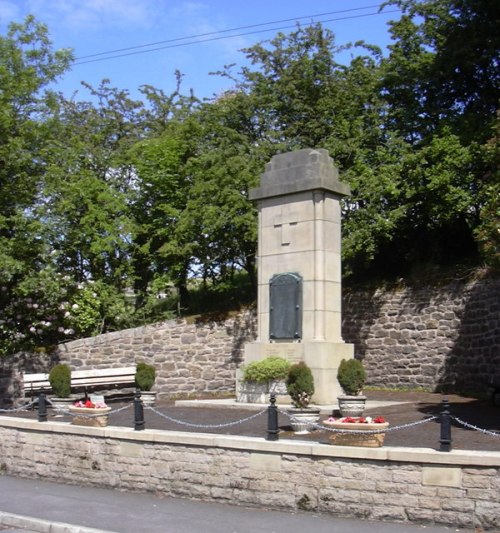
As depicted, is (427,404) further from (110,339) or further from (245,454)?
(110,339)

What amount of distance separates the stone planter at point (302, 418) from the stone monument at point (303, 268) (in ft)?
11.2

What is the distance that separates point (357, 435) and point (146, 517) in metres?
2.90

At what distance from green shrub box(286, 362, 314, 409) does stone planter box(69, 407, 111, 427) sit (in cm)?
310

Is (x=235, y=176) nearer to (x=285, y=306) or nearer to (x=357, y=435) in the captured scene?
(x=285, y=306)

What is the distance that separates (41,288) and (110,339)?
2.65 metres

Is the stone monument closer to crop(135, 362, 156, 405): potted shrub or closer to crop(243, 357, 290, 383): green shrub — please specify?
crop(243, 357, 290, 383): green shrub

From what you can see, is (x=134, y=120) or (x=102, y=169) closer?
(x=102, y=169)

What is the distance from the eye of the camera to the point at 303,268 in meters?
16.2

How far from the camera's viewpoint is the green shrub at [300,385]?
12.2 meters

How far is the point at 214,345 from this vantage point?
890 inches

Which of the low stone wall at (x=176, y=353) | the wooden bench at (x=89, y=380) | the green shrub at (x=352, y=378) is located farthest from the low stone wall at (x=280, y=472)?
the low stone wall at (x=176, y=353)

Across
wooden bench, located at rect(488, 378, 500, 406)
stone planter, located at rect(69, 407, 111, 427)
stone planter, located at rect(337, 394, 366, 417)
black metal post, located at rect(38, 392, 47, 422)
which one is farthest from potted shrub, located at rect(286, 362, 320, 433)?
wooden bench, located at rect(488, 378, 500, 406)

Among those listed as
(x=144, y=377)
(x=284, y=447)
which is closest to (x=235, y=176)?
(x=144, y=377)

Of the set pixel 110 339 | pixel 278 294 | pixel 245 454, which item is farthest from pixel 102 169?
pixel 245 454
